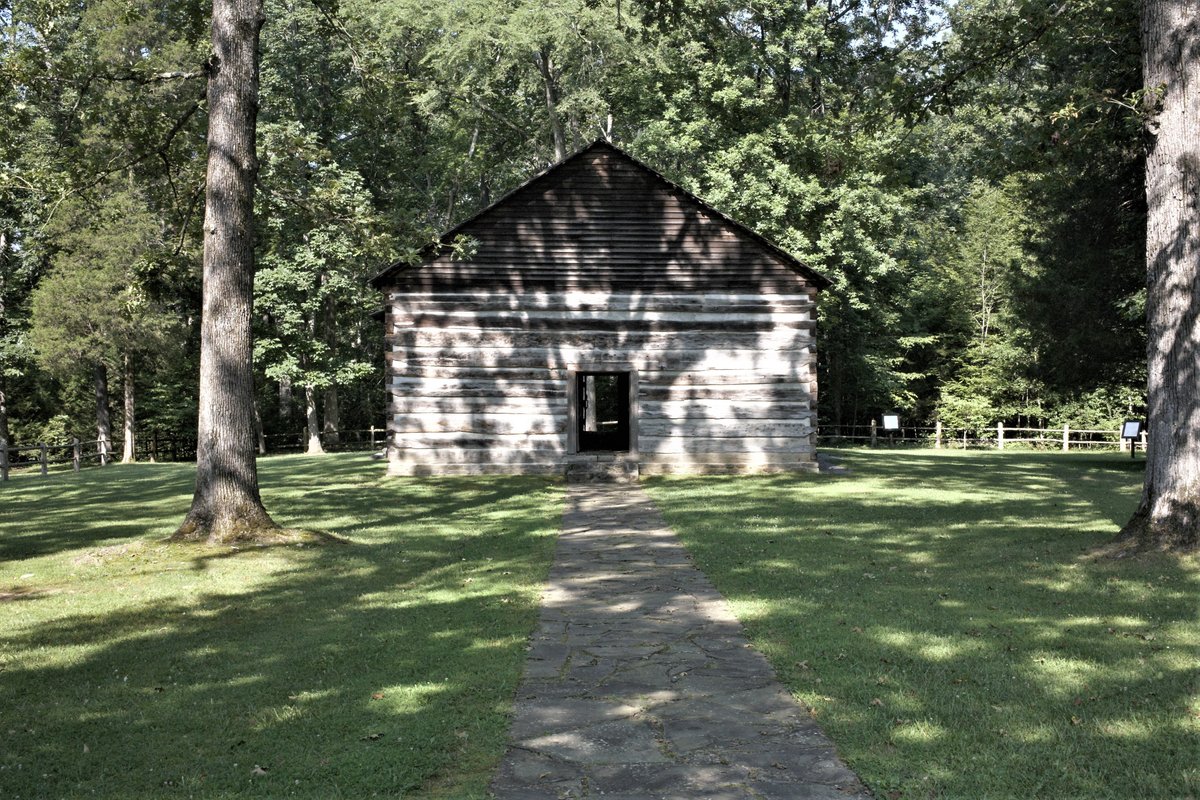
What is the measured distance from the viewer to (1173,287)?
33.2ft

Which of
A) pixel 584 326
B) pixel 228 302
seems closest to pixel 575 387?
pixel 584 326

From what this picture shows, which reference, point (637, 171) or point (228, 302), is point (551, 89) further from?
point (228, 302)

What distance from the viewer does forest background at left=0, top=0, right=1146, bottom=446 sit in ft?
84.3

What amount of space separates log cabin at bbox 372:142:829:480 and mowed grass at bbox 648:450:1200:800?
6.71 metres

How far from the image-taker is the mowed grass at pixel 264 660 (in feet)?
15.6

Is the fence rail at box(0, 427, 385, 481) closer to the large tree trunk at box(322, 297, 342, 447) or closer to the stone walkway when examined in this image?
the large tree trunk at box(322, 297, 342, 447)

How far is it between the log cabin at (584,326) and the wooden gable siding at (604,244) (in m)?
0.03

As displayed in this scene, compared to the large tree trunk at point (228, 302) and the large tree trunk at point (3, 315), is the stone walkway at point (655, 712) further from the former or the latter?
the large tree trunk at point (3, 315)

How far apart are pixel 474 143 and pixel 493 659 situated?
3813cm

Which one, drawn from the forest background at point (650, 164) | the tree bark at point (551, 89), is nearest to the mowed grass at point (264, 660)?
the forest background at point (650, 164)

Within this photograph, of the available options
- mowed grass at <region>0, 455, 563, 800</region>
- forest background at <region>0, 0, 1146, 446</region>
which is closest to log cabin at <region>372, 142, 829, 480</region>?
forest background at <region>0, 0, 1146, 446</region>

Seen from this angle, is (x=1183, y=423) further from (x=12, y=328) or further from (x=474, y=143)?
(x=12, y=328)

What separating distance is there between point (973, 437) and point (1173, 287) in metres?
39.0

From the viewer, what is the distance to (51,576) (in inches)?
403
